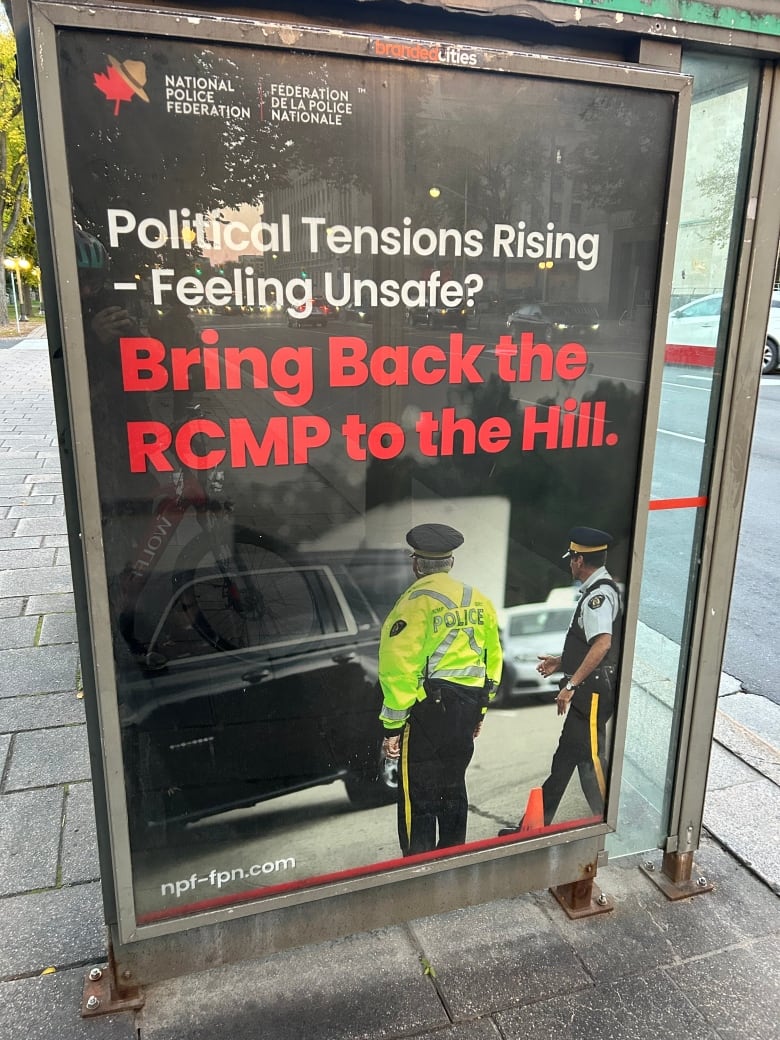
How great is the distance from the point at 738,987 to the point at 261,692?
1837mm

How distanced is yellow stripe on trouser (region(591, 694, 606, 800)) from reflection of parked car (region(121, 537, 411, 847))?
2.40 ft

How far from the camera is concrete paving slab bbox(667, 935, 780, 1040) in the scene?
238 cm

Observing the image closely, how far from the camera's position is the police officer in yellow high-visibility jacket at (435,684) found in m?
2.27

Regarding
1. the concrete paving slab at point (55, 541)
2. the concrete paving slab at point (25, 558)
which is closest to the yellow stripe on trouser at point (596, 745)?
the concrete paving slab at point (25, 558)

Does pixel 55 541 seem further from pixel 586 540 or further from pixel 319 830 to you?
pixel 586 540

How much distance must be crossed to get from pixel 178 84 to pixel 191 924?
222cm

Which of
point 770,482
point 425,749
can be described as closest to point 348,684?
point 425,749

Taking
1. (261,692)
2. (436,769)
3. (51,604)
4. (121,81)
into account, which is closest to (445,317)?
(121,81)

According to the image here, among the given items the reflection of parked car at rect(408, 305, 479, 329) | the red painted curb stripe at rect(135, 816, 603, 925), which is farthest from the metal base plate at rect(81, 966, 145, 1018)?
the reflection of parked car at rect(408, 305, 479, 329)

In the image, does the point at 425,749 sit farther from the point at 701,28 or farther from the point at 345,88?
the point at 701,28

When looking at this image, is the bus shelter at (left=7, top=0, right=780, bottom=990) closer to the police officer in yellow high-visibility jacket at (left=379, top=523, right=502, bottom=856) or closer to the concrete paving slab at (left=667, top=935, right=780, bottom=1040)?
the police officer in yellow high-visibility jacket at (left=379, top=523, right=502, bottom=856)

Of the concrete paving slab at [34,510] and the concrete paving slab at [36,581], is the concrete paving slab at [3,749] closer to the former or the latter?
the concrete paving slab at [36,581]

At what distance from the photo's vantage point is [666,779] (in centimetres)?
291

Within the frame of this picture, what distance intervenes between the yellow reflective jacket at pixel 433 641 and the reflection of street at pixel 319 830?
8.7 inches
